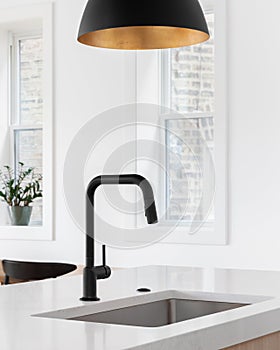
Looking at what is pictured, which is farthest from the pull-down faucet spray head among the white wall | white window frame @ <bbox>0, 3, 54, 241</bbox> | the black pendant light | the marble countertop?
white window frame @ <bbox>0, 3, 54, 241</bbox>

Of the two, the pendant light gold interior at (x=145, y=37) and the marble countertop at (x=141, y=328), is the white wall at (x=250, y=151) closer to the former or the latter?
the marble countertop at (x=141, y=328)

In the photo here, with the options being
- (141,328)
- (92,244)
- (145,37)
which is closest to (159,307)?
(92,244)

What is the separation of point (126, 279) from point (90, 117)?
239cm

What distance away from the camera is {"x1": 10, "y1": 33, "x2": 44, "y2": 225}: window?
17.9 ft

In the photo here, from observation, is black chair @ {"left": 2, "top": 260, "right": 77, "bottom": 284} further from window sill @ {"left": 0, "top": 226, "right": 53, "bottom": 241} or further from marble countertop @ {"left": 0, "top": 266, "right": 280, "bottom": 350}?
marble countertop @ {"left": 0, "top": 266, "right": 280, "bottom": 350}

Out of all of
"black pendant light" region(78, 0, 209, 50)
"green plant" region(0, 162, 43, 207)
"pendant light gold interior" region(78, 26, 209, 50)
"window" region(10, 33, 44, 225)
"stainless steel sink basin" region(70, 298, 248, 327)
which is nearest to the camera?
"stainless steel sink basin" region(70, 298, 248, 327)

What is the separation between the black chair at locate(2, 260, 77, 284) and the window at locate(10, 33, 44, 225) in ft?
3.02

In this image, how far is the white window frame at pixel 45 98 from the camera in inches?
197

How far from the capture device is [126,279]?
2621 millimetres

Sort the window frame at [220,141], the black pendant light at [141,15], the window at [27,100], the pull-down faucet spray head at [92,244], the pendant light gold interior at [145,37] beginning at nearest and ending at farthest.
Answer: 1. the pull-down faucet spray head at [92,244]
2. the black pendant light at [141,15]
3. the pendant light gold interior at [145,37]
4. the window frame at [220,141]
5. the window at [27,100]

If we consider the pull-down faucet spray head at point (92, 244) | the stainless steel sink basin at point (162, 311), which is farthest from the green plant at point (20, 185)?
the pull-down faucet spray head at point (92, 244)

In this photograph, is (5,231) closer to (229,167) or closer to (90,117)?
(90,117)

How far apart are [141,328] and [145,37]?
4.61ft

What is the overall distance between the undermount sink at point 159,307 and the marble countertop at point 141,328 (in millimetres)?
11
